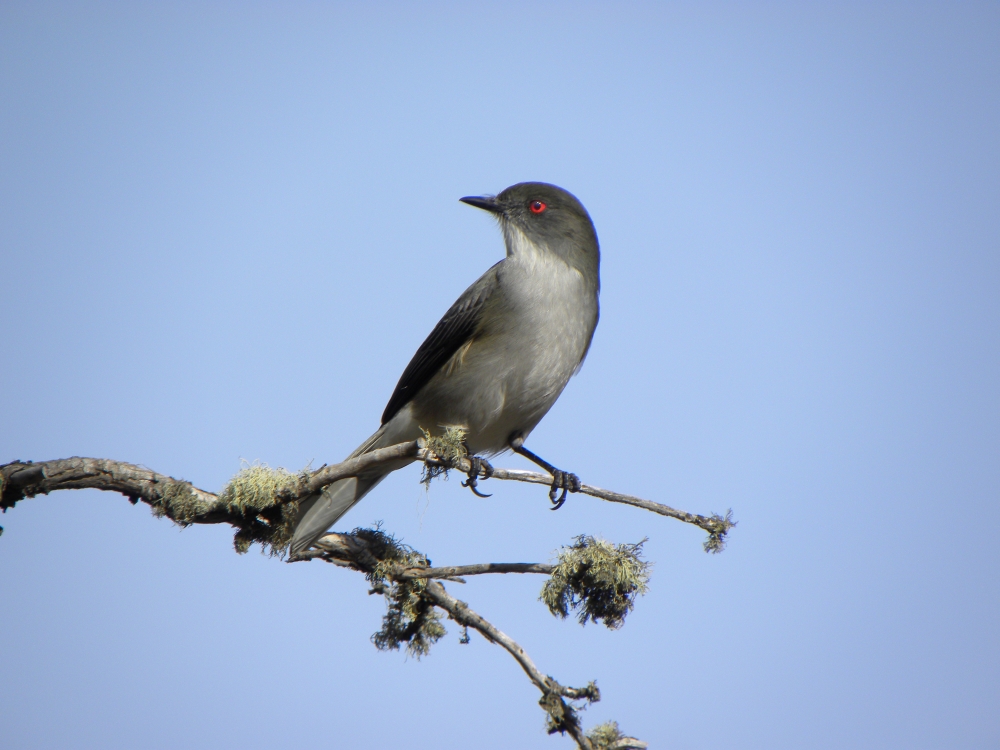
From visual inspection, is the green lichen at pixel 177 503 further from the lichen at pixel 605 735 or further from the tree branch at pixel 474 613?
the lichen at pixel 605 735

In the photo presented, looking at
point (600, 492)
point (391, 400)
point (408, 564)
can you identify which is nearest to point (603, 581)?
point (600, 492)

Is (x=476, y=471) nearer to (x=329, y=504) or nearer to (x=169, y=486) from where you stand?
(x=329, y=504)

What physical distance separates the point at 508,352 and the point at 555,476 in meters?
0.93

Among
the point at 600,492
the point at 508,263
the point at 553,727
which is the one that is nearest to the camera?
the point at 553,727

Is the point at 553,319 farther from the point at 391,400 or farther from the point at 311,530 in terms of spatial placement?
the point at 311,530

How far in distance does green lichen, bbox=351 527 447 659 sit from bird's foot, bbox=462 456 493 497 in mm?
636

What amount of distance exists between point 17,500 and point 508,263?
3405 mm

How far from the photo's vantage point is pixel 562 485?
204 inches

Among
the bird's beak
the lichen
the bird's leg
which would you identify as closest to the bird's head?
the bird's beak

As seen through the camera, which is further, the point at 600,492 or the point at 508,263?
the point at 508,263

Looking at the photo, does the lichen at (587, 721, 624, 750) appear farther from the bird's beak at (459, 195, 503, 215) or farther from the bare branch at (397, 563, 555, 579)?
the bird's beak at (459, 195, 503, 215)

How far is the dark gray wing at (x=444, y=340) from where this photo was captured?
210 inches

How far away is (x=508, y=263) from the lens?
560 cm

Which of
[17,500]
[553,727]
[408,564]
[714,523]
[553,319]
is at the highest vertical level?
[553,319]
